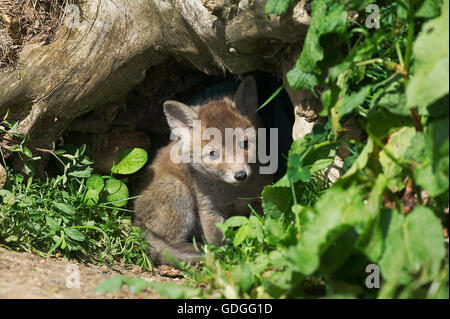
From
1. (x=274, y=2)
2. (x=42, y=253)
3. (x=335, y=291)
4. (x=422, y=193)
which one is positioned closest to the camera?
(x=335, y=291)

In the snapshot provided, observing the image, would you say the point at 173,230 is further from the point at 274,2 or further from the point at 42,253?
the point at 274,2

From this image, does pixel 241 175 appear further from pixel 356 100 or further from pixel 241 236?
pixel 356 100

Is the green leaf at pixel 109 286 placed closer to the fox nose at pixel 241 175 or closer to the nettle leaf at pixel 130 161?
the fox nose at pixel 241 175

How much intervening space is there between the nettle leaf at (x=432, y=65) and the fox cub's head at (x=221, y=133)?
7.70 feet

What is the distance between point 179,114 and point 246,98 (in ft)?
2.09

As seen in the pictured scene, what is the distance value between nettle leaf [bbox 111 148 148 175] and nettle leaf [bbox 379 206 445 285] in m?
2.92

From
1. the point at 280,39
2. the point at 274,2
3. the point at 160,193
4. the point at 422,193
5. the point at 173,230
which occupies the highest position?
the point at 274,2

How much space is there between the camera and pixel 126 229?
4.37 metres

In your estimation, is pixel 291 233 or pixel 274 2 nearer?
pixel 291 233

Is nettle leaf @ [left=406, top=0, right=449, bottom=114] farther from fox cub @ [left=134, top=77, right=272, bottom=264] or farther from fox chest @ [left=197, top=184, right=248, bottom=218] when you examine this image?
fox chest @ [left=197, top=184, right=248, bottom=218]

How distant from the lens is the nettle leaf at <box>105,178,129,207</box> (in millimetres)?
4375

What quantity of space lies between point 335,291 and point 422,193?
27.3 inches

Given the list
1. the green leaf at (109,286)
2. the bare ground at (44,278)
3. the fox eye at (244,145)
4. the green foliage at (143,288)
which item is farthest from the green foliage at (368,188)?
the fox eye at (244,145)

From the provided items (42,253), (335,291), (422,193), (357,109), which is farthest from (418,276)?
(42,253)
